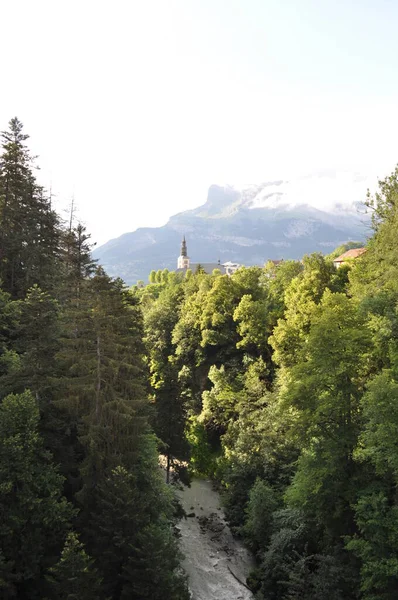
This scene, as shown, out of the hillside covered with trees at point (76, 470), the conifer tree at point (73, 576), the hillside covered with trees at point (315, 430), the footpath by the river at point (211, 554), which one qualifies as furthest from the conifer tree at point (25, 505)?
the hillside covered with trees at point (315, 430)

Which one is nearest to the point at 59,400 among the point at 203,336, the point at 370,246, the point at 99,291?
the point at 99,291

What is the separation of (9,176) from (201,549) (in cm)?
2768

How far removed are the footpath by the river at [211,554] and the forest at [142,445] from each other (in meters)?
1.01

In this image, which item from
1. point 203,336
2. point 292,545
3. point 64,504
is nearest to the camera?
point 64,504

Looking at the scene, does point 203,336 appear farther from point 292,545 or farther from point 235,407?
point 292,545

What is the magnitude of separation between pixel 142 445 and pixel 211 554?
11.0 m

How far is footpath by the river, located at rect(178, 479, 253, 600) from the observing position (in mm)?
23500

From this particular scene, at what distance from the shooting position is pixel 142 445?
2175 centimetres

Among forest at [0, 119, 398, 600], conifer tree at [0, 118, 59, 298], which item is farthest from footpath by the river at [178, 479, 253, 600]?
conifer tree at [0, 118, 59, 298]

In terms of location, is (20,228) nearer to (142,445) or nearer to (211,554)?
(142,445)

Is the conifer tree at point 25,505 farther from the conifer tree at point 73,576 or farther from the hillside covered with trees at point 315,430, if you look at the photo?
the hillside covered with trees at point 315,430

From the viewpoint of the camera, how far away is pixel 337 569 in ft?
61.4

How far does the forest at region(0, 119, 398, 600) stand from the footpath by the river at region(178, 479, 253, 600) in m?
1.01

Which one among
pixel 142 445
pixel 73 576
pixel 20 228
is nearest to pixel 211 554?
pixel 142 445
